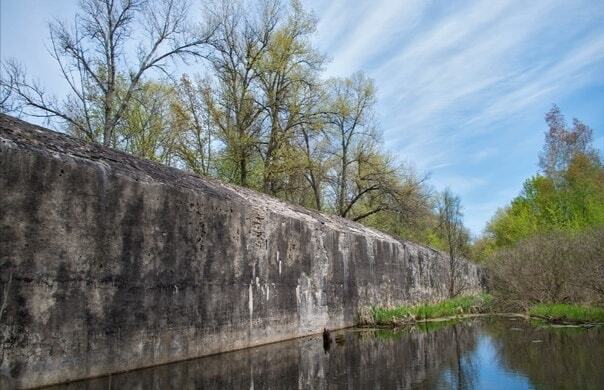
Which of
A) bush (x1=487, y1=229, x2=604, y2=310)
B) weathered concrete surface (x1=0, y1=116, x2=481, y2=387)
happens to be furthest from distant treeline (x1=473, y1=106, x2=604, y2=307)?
weathered concrete surface (x1=0, y1=116, x2=481, y2=387)

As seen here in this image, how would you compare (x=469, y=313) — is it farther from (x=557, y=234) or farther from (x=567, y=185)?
(x=567, y=185)

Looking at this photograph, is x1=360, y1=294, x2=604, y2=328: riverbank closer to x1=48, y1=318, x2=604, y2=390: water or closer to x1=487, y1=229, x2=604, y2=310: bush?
x1=487, y1=229, x2=604, y2=310: bush

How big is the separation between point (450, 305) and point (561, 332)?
6.66 meters

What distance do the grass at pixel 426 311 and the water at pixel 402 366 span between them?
10.6ft

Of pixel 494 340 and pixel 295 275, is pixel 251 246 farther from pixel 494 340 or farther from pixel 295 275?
pixel 494 340

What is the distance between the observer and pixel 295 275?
1057 cm

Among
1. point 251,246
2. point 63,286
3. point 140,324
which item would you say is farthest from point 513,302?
point 63,286

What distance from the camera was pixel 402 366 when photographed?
21.9 feet

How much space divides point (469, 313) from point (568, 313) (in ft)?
19.1

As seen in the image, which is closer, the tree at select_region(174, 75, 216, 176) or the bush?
the bush

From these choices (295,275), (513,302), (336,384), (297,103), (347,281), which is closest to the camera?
(336,384)

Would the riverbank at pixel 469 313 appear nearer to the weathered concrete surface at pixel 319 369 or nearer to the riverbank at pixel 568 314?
the riverbank at pixel 568 314

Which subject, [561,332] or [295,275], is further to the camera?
[295,275]

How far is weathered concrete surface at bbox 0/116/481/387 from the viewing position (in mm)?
5289
